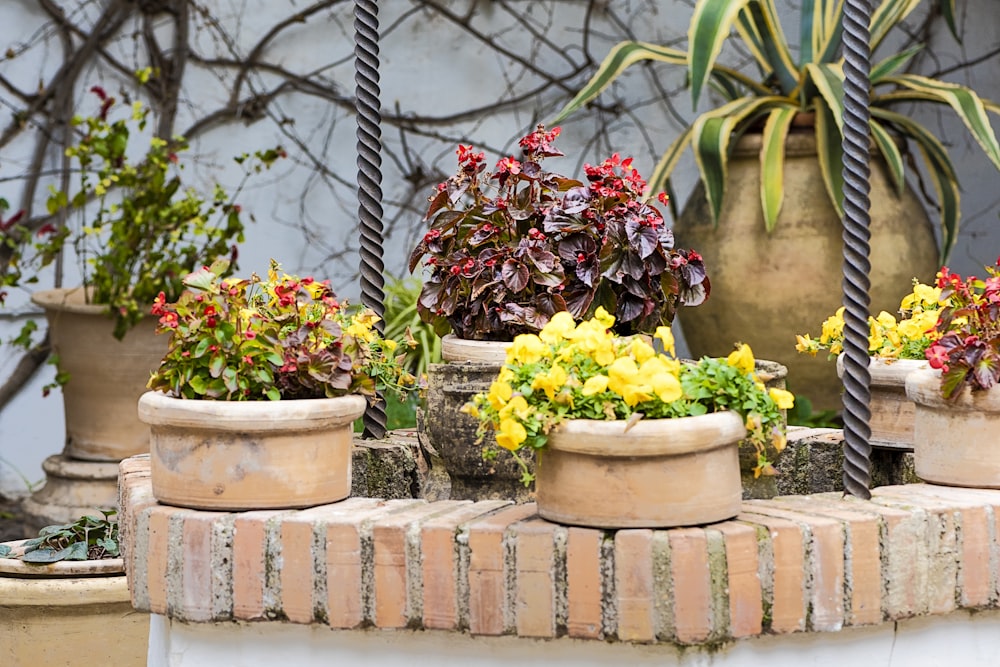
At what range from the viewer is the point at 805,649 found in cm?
143

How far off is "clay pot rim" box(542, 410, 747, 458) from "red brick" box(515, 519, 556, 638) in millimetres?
109

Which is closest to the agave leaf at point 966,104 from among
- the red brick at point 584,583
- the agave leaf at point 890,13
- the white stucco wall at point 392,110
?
the agave leaf at point 890,13

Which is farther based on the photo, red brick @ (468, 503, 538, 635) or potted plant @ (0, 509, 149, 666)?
potted plant @ (0, 509, 149, 666)

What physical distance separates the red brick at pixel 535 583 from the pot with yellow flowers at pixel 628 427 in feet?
0.13

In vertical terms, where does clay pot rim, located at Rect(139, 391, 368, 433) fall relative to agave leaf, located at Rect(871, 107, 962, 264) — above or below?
below

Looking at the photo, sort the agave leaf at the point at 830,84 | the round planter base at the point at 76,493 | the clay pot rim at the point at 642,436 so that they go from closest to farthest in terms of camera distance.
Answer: the clay pot rim at the point at 642,436
the agave leaf at the point at 830,84
the round planter base at the point at 76,493

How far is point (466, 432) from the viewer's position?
1733 millimetres

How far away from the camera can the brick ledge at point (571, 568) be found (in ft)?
4.48

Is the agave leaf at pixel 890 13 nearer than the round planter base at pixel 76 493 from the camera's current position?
Yes

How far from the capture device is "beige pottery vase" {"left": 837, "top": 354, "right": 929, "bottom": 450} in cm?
183

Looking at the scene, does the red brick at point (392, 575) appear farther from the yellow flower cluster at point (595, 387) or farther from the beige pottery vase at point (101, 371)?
the beige pottery vase at point (101, 371)

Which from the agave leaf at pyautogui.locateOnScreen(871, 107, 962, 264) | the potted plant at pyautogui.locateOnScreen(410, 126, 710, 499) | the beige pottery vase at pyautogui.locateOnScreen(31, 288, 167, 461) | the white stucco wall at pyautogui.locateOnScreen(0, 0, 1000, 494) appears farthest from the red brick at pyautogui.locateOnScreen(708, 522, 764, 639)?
the white stucco wall at pyautogui.locateOnScreen(0, 0, 1000, 494)

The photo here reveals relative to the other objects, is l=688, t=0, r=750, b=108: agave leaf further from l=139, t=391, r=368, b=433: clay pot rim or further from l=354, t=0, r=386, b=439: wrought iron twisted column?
l=139, t=391, r=368, b=433: clay pot rim

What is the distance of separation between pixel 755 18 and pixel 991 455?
219 centimetres
